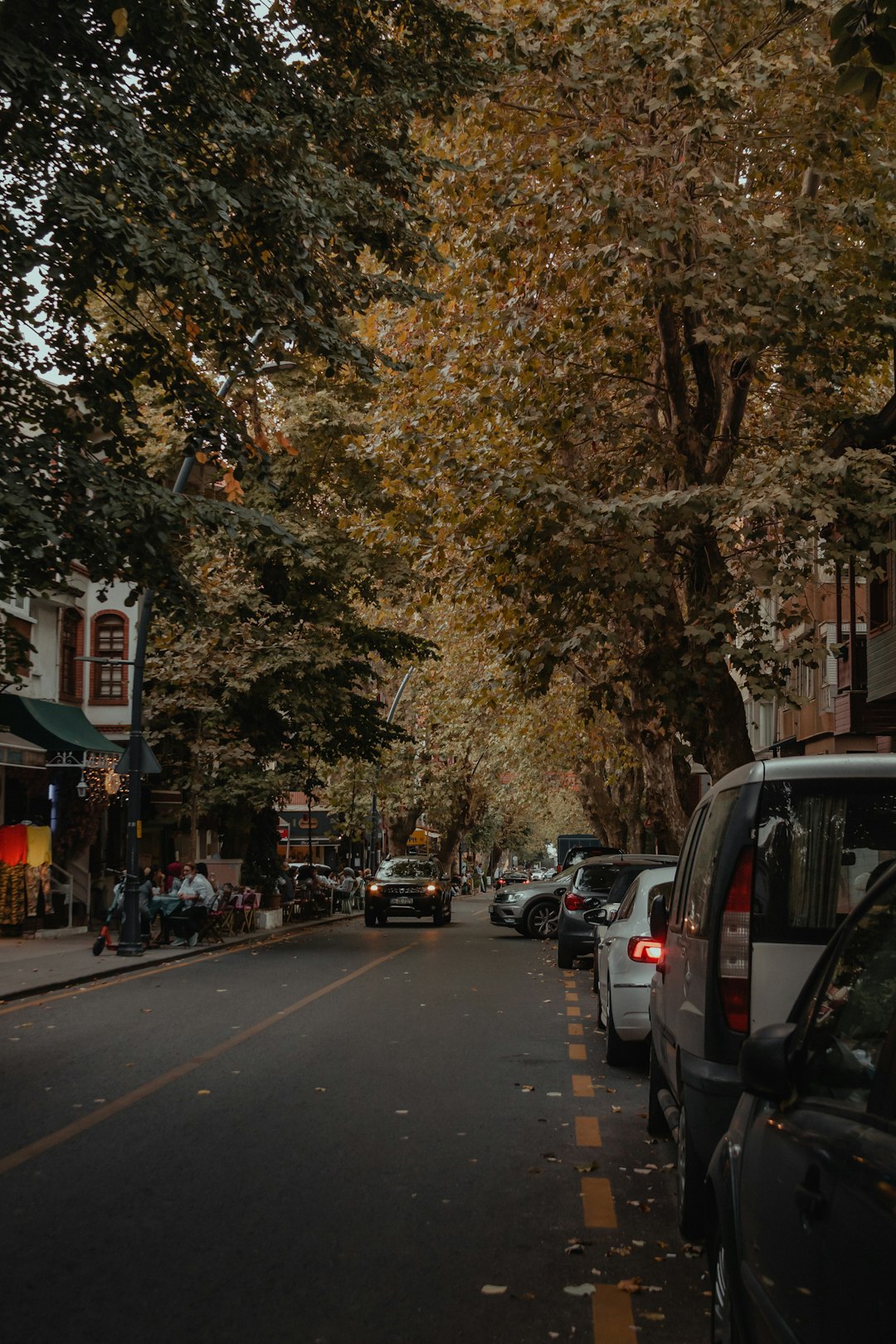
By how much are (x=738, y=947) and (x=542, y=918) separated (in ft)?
83.7

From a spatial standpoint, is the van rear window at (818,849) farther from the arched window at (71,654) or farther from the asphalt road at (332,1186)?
the arched window at (71,654)

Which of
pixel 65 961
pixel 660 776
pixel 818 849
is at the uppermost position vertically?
pixel 660 776

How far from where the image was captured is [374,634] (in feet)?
106

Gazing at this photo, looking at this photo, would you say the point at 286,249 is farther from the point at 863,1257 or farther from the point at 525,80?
the point at 863,1257

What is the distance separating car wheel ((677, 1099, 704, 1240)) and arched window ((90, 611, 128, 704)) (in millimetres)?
29817

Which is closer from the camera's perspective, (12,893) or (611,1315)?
(611,1315)

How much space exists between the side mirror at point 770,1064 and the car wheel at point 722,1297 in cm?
61

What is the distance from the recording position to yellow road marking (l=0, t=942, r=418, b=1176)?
26.5 ft

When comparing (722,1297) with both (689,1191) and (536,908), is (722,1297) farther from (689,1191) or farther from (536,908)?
(536,908)

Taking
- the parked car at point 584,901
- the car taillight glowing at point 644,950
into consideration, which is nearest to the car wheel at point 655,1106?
the car taillight glowing at point 644,950

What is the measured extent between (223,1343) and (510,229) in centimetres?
1385

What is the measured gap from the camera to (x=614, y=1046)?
11664mm

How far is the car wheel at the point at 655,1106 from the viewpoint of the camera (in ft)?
28.5

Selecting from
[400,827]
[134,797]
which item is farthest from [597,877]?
[400,827]
